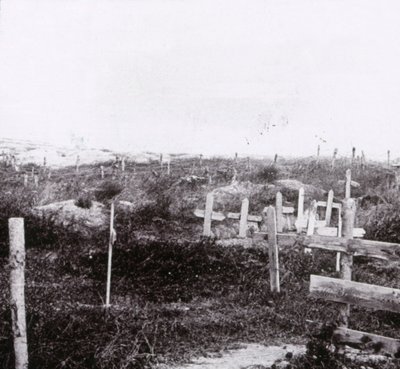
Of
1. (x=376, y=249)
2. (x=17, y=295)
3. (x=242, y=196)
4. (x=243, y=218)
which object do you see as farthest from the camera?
(x=242, y=196)

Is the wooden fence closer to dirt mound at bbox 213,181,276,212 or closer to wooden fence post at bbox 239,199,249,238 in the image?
wooden fence post at bbox 239,199,249,238

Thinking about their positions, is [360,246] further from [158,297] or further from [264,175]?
[264,175]

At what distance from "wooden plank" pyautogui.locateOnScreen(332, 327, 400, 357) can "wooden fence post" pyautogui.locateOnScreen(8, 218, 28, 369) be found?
131 inches

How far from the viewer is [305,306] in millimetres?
8117

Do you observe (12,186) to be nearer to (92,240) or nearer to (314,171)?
(92,240)

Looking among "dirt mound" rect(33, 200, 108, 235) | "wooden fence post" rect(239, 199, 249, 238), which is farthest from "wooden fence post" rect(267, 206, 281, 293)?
"dirt mound" rect(33, 200, 108, 235)

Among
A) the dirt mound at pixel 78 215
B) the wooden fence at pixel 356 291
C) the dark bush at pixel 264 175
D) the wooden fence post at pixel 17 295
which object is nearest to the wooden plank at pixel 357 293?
the wooden fence at pixel 356 291

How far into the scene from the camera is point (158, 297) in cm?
869

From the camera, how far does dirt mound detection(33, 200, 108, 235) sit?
1428 cm

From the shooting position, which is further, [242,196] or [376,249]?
[242,196]

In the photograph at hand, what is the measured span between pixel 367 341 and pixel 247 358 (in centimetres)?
142

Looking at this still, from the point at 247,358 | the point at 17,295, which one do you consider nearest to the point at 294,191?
the point at 247,358

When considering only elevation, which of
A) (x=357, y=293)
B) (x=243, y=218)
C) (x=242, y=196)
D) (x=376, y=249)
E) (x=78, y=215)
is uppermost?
(x=376, y=249)

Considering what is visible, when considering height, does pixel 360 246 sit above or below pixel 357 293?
above
